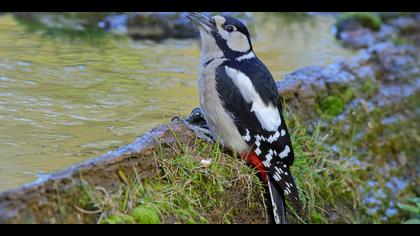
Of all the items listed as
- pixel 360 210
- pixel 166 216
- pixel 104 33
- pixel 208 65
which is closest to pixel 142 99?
pixel 208 65

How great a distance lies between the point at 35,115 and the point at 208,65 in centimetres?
144

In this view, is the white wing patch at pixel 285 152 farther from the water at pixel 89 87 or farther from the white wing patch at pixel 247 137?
the water at pixel 89 87

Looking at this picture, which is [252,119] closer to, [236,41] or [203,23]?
[236,41]

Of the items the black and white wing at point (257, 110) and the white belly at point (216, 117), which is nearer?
the black and white wing at point (257, 110)

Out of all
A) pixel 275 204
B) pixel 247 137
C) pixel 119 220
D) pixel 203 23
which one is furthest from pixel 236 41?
pixel 119 220

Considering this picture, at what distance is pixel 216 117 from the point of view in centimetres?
468

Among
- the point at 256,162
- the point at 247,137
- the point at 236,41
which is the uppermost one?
the point at 236,41

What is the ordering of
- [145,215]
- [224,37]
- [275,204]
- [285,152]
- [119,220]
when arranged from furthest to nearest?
[224,37] < [285,152] < [275,204] < [145,215] < [119,220]

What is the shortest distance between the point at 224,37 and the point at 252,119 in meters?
0.67

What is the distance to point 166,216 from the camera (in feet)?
12.6

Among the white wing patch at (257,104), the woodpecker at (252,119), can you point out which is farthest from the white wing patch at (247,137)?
the white wing patch at (257,104)

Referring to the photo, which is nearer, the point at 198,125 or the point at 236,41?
the point at 236,41

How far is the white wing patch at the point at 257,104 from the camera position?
15.0ft

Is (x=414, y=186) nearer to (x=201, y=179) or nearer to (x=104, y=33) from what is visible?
(x=201, y=179)
